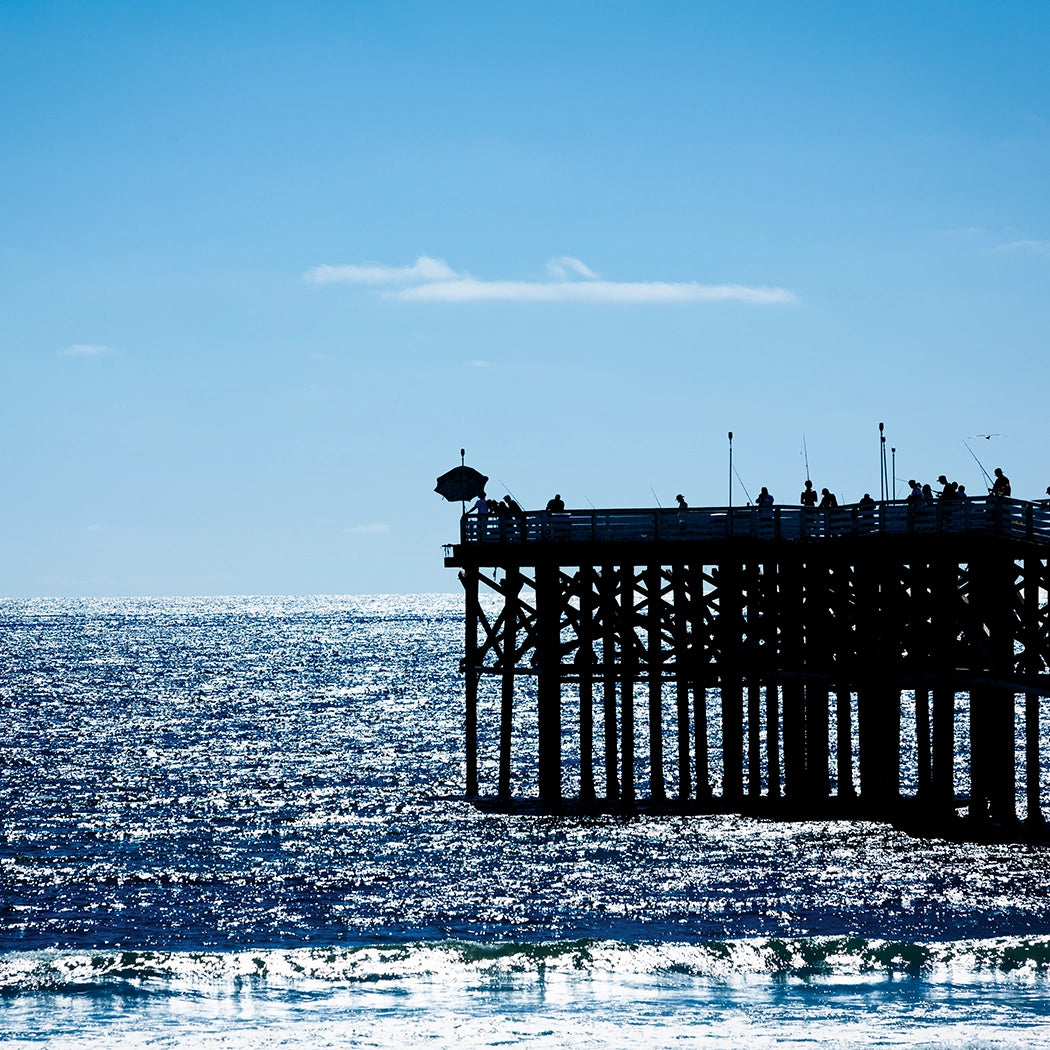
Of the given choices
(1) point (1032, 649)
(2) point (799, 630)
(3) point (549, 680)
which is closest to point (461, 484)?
(3) point (549, 680)

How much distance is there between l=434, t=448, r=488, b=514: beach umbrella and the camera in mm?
44781

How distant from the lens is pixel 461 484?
44906 mm

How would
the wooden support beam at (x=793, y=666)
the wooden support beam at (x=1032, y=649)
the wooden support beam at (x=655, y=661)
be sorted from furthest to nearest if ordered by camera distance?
the wooden support beam at (x=655, y=661), the wooden support beam at (x=793, y=666), the wooden support beam at (x=1032, y=649)

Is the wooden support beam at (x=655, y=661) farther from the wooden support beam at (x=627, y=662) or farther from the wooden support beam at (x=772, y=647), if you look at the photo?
the wooden support beam at (x=772, y=647)

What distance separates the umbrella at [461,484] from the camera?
44781 mm

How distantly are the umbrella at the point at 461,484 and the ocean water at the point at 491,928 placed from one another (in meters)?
7.70

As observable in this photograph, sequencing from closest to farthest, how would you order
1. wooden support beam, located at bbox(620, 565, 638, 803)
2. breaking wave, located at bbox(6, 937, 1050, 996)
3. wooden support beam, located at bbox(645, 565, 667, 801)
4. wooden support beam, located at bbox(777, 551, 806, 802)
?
breaking wave, located at bbox(6, 937, 1050, 996), wooden support beam, located at bbox(777, 551, 806, 802), wooden support beam, located at bbox(620, 565, 638, 803), wooden support beam, located at bbox(645, 565, 667, 801)

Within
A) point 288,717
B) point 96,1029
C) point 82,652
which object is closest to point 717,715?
point 288,717

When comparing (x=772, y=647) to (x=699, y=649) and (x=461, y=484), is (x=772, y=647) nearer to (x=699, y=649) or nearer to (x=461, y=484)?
(x=699, y=649)

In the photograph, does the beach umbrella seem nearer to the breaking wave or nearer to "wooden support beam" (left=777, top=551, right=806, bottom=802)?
"wooden support beam" (left=777, top=551, right=806, bottom=802)

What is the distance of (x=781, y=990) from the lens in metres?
27.8

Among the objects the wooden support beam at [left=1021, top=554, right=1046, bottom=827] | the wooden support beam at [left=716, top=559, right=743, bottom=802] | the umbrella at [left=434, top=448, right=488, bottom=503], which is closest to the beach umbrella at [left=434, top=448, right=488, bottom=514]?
the umbrella at [left=434, top=448, right=488, bottom=503]

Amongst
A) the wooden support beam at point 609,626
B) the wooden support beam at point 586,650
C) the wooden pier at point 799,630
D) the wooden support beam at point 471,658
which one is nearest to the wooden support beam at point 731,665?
the wooden pier at point 799,630

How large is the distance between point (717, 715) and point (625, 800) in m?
44.5
